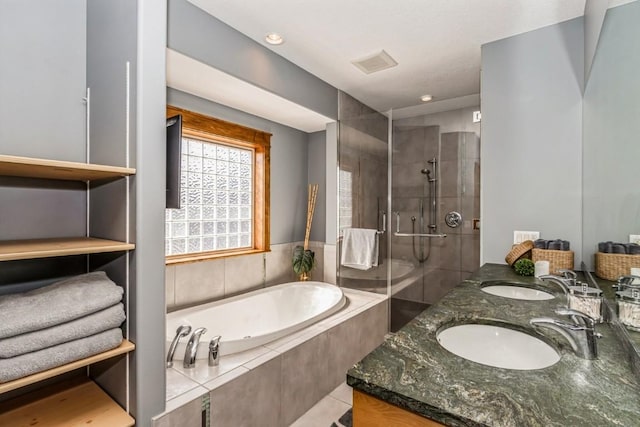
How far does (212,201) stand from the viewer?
2.94 metres

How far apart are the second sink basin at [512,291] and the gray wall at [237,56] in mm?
2025

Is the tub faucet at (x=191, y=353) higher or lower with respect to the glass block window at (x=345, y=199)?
lower

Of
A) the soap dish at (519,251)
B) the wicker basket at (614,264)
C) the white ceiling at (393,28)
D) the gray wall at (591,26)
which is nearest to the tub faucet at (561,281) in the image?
the wicker basket at (614,264)

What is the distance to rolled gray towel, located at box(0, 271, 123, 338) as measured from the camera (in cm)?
97

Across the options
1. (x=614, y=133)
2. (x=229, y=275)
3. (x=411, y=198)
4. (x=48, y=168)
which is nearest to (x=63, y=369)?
(x=48, y=168)

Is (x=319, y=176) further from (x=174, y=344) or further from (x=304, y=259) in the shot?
(x=174, y=344)

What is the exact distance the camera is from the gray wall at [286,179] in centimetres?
336

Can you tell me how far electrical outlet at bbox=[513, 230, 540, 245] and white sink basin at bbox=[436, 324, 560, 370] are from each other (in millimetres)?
1255

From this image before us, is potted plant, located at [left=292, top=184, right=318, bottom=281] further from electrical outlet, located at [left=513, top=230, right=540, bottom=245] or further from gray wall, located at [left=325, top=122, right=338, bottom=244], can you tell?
electrical outlet, located at [left=513, top=230, right=540, bottom=245]

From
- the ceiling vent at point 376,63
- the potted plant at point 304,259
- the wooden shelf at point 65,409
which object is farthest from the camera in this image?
the potted plant at point 304,259

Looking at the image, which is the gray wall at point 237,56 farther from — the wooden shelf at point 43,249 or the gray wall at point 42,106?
the wooden shelf at point 43,249

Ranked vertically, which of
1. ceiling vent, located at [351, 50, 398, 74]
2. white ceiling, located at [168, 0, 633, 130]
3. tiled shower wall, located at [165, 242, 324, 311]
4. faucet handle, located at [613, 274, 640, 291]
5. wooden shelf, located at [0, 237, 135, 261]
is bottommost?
tiled shower wall, located at [165, 242, 324, 311]

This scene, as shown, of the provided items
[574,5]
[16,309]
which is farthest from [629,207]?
[16,309]

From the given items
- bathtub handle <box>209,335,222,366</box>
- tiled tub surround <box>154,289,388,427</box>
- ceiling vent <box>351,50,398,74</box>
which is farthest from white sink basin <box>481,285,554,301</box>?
ceiling vent <box>351,50,398,74</box>
